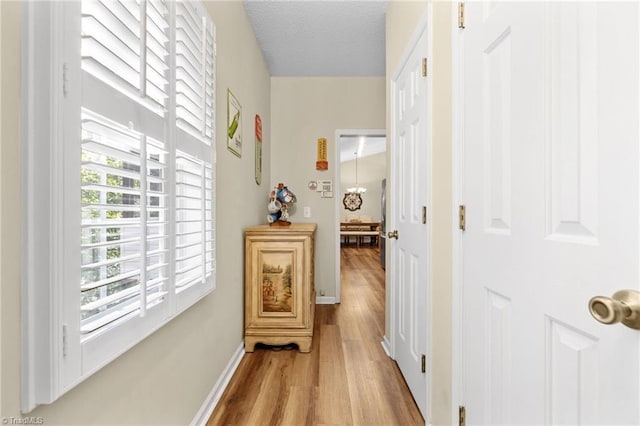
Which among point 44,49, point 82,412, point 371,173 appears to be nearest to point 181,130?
point 44,49

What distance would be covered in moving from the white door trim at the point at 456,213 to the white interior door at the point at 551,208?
0.21 feet

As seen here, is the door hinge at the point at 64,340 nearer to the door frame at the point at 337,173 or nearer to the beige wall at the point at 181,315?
the beige wall at the point at 181,315

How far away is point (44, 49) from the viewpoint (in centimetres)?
62

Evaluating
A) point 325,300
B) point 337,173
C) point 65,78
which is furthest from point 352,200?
point 65,78

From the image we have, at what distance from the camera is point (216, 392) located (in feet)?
5.47

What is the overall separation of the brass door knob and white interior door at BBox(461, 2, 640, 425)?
3cm

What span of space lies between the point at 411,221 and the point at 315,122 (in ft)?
7.24

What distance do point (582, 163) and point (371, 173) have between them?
10.2 metres

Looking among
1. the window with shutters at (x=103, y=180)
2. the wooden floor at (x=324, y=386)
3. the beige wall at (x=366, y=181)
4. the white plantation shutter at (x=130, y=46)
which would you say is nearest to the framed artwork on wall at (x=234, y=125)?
the window with shutters at (x=103, y=180)

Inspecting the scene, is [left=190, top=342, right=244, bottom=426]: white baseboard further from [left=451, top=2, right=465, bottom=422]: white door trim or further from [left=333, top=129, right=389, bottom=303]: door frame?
[left=333, top=129, right=389, bottom=303]: door frame

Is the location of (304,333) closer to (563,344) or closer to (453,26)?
(563,344)

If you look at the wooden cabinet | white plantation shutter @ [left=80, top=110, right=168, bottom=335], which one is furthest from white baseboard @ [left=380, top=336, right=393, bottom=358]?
white plantation shutter @ [left=80, top=110, right=168, bottom=335]

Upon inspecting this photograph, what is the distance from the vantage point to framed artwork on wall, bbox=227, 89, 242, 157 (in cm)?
193

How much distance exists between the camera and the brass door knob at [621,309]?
1.60ft
